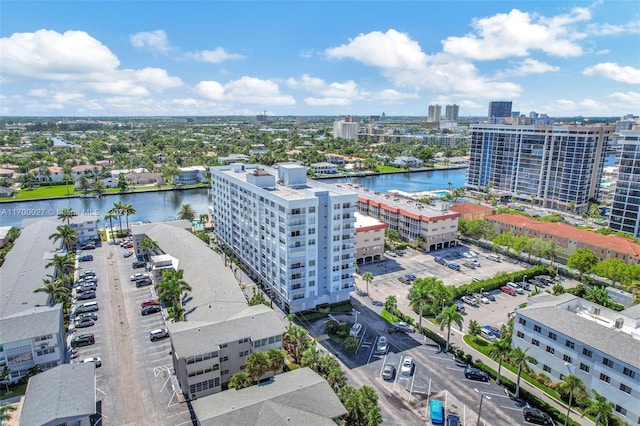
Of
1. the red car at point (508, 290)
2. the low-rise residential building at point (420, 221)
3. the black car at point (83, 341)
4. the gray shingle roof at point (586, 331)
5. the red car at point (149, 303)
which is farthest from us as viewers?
the low-rise residential building at point (420, 221)

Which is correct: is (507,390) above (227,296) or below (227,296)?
below

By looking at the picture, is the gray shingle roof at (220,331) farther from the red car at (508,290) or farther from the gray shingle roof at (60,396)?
the red car at (508,290)

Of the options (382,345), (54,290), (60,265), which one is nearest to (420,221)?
(382,345)

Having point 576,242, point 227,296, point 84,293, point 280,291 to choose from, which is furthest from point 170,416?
point 576,242

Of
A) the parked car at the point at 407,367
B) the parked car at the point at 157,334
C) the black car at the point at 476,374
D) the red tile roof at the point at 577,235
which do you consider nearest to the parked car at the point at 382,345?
the parked car at the point at 407,367

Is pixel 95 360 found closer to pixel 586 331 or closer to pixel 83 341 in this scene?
pixel 83 341

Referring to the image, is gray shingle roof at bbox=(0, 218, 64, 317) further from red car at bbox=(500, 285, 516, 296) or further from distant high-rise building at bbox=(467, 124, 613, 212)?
distant high-rise building at bbox=(467, 124, 613, 212)

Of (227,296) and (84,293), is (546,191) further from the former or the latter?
(84,293)

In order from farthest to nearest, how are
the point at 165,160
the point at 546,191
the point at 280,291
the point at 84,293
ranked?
the point at 165,160, the point at 546,191, the point at 84,293, the point at 280,291
